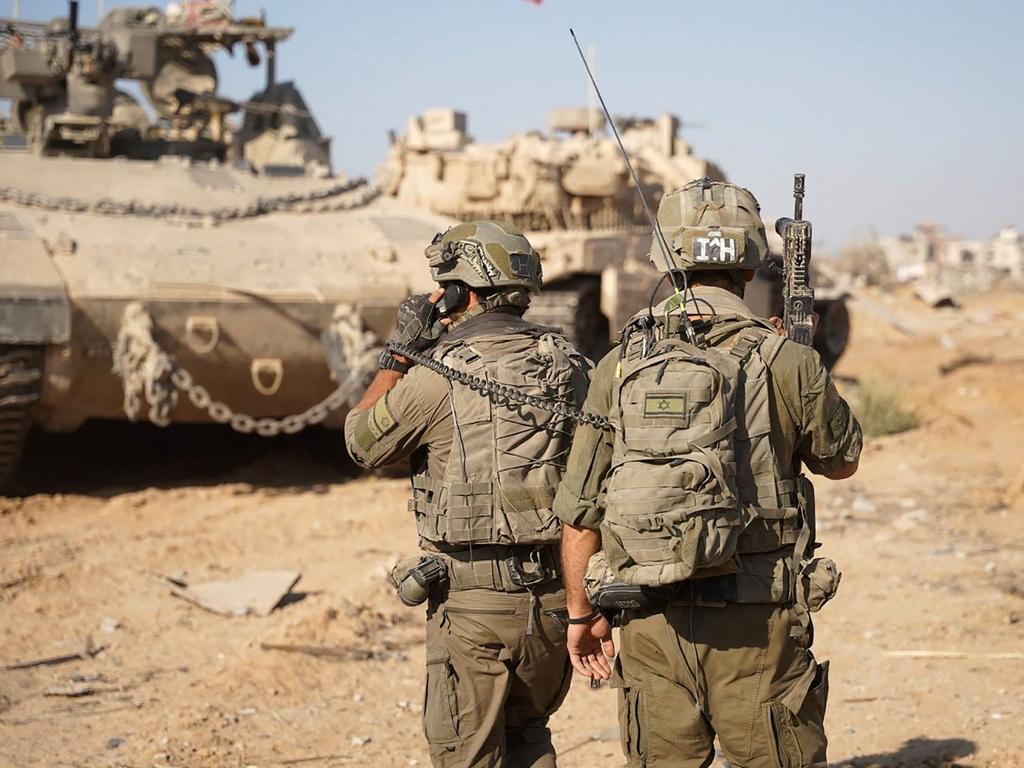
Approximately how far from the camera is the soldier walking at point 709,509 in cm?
Result: 245

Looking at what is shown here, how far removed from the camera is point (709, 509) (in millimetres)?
2430

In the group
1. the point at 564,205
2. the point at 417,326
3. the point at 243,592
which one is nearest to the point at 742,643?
the point at 417,326

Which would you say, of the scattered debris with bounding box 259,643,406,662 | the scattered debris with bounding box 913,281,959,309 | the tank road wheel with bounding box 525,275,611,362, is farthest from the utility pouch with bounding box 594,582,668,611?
the scattered debris with bounding box 913,281,959,309

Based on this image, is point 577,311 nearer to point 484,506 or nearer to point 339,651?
point 339,651

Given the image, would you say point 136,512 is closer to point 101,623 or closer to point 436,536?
point 101,623

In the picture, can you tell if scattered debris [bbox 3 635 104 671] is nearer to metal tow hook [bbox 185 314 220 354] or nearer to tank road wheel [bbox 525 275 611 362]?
metal tow hook [bbox 185 314 220 354]

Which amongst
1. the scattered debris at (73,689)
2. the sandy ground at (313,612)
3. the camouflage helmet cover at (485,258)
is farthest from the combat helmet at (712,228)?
the scattered debris at (73,689)

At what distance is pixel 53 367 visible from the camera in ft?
25.1

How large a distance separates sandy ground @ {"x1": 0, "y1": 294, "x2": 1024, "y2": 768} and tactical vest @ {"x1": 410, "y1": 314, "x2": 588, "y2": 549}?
1412mm

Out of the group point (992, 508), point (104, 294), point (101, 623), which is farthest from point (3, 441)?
point (992, 508)

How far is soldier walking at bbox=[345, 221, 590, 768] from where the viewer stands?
122 inches

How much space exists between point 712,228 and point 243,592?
4.12 meters

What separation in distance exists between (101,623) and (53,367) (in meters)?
2.37

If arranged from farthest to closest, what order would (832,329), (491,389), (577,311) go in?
(832,329), (577,311), (491,389)
